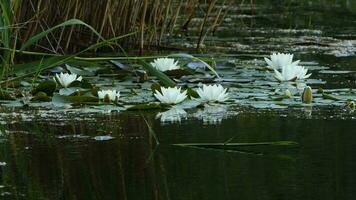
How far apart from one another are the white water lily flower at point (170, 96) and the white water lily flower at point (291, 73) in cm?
73

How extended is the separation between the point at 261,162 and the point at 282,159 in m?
0.08

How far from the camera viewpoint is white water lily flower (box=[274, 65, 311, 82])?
4.10 meters

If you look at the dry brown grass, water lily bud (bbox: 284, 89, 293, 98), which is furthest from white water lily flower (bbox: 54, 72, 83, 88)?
the dry brown grass

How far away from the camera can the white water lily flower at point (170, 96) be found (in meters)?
3.44

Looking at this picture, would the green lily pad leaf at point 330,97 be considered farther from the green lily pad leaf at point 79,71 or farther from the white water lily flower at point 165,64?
the green lily pad leaf at point 79,71

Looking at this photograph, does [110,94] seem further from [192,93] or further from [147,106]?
[192,93]

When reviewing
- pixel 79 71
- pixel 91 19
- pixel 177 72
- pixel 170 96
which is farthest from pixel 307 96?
pixel 91 19

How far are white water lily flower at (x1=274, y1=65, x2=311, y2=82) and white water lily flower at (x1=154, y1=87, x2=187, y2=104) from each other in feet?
2.39

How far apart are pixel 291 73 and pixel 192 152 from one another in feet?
4.91

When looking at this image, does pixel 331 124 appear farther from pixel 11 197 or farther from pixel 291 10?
pixel 291 10

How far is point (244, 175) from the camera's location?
7.79 feet

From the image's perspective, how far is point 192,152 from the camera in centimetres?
271

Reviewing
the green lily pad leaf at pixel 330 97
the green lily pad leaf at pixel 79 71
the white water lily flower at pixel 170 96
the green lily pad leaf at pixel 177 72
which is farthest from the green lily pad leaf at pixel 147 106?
the green lily pad leaf at pixel 79 71

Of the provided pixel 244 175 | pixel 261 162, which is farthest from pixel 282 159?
pixel 244 175
